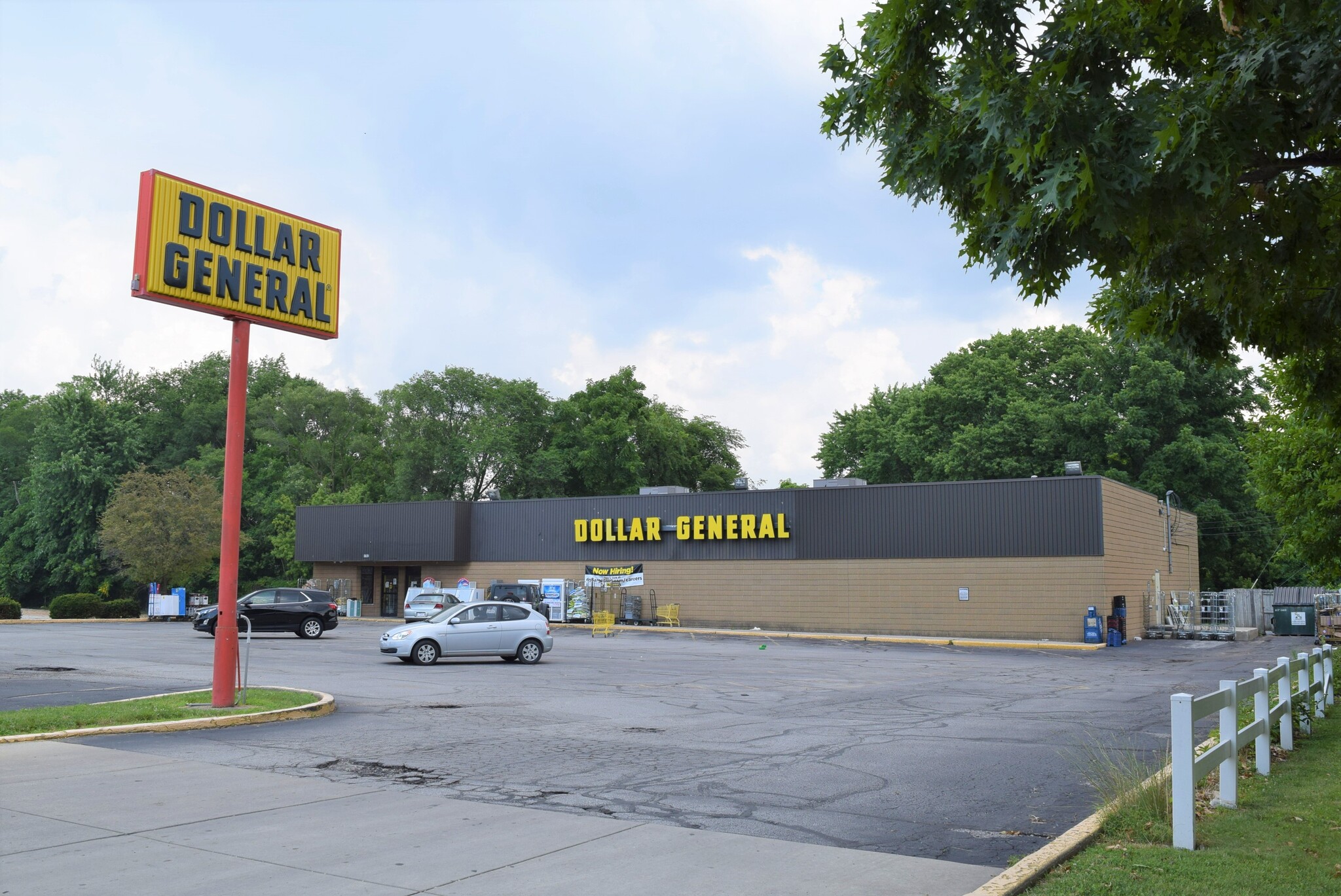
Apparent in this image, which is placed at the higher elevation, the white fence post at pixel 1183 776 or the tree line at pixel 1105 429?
the tree line at pixel 1105 429

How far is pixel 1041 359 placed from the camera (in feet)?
209

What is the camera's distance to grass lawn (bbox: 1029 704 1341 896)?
633cm

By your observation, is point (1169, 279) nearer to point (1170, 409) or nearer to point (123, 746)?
point (123, 746)

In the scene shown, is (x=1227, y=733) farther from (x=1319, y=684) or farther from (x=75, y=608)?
(x=75, y=608)

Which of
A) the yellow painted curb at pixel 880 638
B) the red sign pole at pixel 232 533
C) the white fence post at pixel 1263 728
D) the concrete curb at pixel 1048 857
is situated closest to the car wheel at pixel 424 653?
the red sign pole at pixel 232 533

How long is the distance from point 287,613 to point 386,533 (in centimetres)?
1769

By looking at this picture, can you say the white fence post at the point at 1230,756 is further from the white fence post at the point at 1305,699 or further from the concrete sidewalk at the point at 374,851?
the white fence post at the point at 1305,699

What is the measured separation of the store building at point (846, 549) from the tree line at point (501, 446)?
836 cm

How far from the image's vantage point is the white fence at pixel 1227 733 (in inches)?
285

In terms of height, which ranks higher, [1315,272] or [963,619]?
[1315,272]

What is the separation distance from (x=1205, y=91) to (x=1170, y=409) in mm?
54942

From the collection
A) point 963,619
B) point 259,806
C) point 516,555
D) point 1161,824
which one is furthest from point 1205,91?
point 516,555

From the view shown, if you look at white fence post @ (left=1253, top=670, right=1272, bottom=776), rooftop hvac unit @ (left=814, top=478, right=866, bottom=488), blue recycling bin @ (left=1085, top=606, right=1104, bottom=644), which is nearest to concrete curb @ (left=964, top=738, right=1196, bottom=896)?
white fence post @ (left=1253, top=670, right=1272, bottom=776)

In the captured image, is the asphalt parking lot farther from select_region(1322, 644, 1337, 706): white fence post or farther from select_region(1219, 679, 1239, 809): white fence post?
select_region(1322, 644, 1337, 706): white fence post
